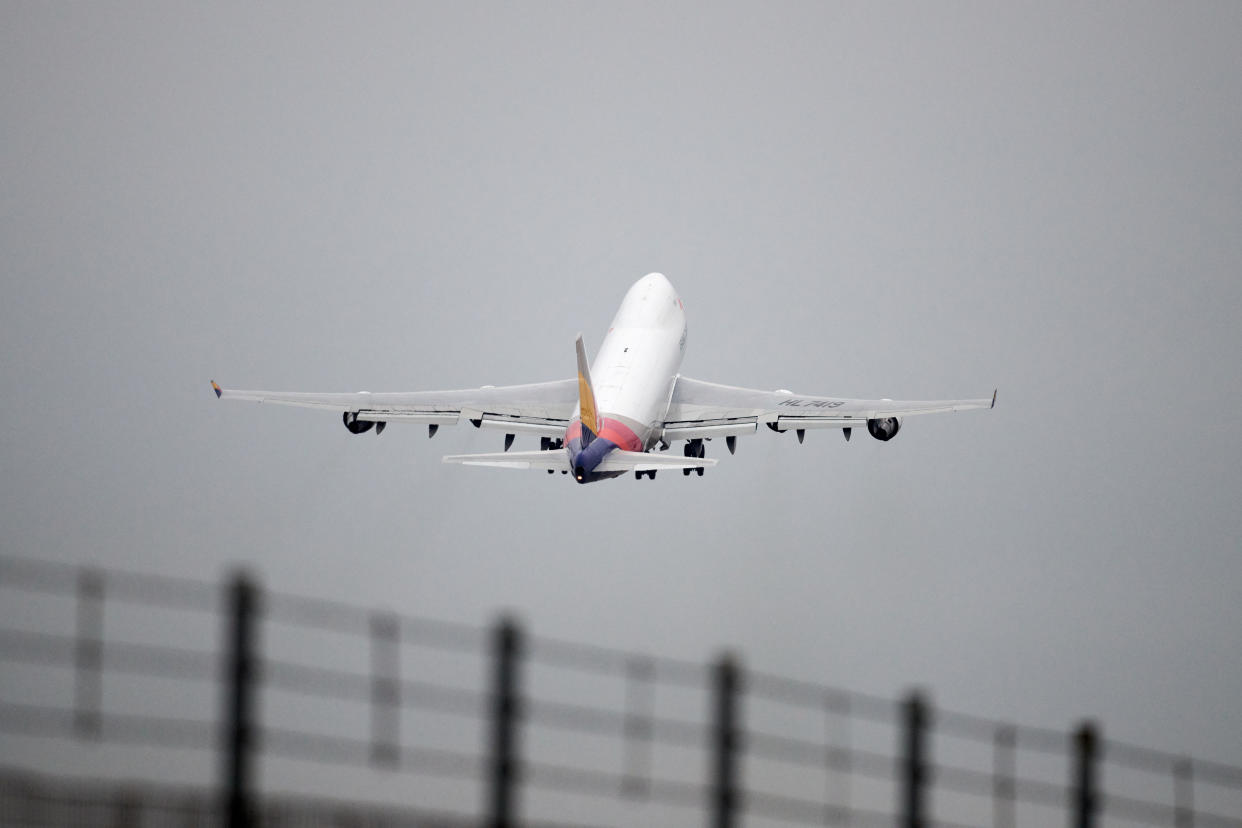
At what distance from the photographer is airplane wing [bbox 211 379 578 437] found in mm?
80625

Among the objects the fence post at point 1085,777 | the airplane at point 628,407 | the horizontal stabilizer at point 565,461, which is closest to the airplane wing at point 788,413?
the airplane at point 628,407

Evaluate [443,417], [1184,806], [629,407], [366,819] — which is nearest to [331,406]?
[443,417]

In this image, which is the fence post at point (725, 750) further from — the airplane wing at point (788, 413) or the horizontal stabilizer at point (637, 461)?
the airplane wing at point (788, 413)

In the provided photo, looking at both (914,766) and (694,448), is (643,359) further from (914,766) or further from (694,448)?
(914,766)

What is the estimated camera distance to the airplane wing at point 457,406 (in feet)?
265

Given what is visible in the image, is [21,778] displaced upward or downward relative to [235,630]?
downward

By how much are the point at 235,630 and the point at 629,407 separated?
6095cm

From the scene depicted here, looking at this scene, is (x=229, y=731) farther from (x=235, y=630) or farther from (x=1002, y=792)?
(x=1002, y=792)

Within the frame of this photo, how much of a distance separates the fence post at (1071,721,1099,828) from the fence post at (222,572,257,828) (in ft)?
37.0

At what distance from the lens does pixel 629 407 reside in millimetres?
76438

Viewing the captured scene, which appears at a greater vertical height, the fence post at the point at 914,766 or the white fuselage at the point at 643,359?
the white fuselage at the point at 643,359

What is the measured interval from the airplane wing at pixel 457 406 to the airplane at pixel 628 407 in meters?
0.04

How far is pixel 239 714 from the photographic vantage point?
51.5 feet

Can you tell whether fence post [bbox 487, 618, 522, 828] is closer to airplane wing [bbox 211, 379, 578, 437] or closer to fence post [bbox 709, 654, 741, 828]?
fence post [bbox 709, 654, 741, 828]
